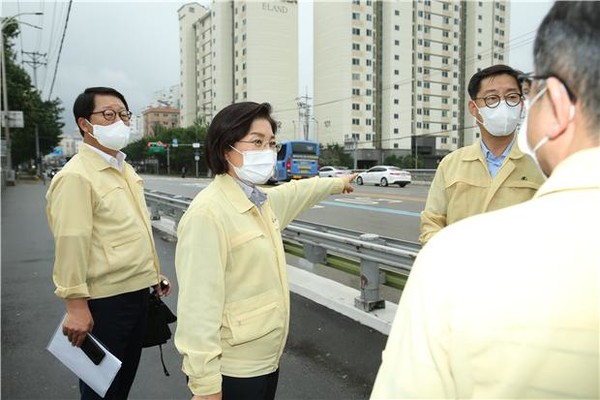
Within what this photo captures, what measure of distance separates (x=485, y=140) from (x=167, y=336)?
236 centimetres

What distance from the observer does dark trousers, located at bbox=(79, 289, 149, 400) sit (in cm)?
265

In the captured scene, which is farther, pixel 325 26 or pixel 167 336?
pixel 325 26

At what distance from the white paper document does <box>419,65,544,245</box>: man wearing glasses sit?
6.47 feet

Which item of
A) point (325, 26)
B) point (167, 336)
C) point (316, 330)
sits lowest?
point (316, 330)

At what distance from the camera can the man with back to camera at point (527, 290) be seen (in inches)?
30.0

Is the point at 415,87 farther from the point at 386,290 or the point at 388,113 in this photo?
the point at 386,290

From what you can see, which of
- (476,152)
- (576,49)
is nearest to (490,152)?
(476,152)

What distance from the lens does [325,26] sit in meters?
77.4

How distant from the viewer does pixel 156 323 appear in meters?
2.93

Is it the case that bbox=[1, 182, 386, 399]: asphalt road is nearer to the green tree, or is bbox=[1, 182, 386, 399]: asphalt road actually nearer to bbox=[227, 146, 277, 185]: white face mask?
bbox=[227, 146, 277, 185]: white face mask

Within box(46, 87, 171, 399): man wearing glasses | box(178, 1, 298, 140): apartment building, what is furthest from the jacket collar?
box(178, 1, 298, 140): apartment building

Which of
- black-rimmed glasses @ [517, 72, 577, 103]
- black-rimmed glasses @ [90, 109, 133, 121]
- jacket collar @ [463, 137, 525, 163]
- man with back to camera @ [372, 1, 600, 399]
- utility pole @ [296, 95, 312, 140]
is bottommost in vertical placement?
man with back to camera @ [372, 1, 600, 399]

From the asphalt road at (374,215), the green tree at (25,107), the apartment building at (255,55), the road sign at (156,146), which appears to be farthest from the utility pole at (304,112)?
the asphalt road at (374,215)

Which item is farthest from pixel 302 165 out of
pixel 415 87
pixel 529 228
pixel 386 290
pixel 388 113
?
pixel 415 87
